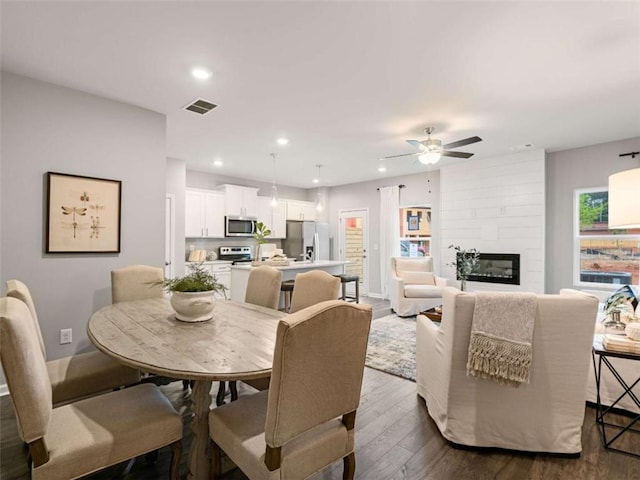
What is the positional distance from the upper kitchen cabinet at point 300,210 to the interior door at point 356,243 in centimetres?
79

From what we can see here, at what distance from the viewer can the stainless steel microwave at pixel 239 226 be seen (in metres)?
6.62

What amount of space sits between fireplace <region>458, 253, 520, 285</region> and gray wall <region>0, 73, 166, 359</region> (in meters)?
4.98

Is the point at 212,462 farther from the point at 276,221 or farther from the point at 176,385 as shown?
the point at 276,221

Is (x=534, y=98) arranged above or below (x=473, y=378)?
above

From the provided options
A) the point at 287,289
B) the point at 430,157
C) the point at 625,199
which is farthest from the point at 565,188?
the point at 287,289

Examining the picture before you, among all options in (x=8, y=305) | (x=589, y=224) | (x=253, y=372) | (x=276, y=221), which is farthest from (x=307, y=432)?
(x=276, y=221)

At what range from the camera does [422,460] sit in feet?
6.27

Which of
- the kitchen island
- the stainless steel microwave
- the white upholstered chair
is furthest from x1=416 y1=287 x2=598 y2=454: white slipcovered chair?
the stainless steel microwave

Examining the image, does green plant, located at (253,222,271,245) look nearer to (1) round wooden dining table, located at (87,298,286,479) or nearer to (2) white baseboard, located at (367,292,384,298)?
(2) white baseboard, located at (367,292,384,298)

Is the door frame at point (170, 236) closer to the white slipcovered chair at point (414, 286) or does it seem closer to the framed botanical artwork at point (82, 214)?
the framed botanical artwork at point (82, 214)

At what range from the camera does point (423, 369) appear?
99.9 inches

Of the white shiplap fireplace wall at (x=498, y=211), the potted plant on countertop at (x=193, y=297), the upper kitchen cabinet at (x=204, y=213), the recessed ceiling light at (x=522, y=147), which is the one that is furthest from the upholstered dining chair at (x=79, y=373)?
the recessed ceiling light at (x=522, y=147)

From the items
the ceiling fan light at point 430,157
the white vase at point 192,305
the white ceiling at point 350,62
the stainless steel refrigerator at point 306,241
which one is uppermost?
the white ceiling at point 350,62

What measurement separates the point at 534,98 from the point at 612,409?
2765 mm
